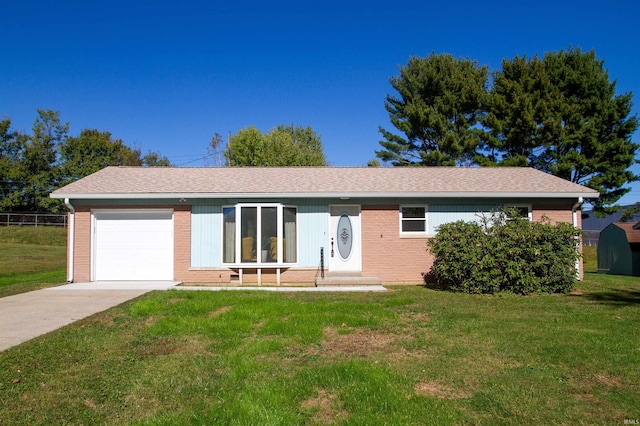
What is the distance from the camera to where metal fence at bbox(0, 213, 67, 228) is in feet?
119

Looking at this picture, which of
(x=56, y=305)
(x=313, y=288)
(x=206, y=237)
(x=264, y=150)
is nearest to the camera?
(x=56, y=305)

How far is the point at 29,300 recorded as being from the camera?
32.3 ft

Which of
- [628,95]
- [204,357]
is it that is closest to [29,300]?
[204,357]

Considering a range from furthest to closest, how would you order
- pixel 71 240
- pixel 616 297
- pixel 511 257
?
1. pixel 71 240
2. pixel 511 257
3. pixel 616 297

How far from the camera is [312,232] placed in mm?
13234

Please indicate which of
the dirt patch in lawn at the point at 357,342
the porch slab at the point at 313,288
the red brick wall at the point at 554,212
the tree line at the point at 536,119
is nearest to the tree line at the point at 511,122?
the tree line at the point at 536,119

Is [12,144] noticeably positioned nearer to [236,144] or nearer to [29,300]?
[236,144]

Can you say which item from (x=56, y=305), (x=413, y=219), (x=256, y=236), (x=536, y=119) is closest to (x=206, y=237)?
(x=256, y=236)

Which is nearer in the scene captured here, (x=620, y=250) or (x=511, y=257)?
(x=511, y=257)

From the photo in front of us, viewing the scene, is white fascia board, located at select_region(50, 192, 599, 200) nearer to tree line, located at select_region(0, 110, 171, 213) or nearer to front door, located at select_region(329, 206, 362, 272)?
front door, located at select_region(329, 206, 362, 272)

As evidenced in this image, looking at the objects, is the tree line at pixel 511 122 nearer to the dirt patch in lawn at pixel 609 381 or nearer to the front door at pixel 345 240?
the front door at pixel 345 240

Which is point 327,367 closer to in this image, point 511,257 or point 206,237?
point 511,257

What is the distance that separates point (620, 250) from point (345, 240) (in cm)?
1584

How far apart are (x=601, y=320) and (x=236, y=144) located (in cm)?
3586
